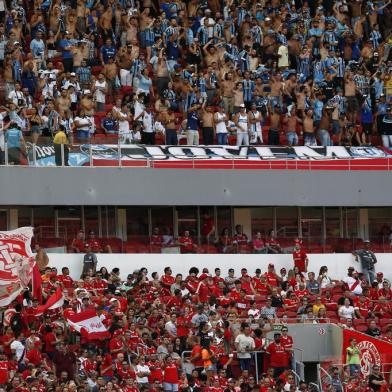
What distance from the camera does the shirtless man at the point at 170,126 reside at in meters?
41.2

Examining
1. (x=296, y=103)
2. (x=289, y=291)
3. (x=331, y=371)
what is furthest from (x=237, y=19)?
(x=331, y=371)

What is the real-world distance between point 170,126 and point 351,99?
4.88m

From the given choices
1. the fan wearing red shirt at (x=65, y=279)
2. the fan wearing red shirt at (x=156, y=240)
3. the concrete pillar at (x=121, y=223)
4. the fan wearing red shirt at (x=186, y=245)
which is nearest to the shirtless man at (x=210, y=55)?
the concrete pillar at (x=121, y=223)

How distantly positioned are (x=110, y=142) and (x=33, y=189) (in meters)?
1.83

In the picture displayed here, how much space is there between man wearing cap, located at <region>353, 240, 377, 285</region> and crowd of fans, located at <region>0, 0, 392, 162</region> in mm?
3258

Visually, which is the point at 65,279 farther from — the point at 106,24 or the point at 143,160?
the point at 106,24

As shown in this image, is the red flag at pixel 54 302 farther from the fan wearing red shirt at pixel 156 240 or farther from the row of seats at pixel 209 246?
the fan wearing red shirt at pixel 156 240

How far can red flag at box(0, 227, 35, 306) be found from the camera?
3362 centimetres

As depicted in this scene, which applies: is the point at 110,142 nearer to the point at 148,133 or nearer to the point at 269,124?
the point at 148,133

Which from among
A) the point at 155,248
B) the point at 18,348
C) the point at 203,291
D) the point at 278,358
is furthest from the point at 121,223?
the point at 18,348

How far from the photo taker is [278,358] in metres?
34.0

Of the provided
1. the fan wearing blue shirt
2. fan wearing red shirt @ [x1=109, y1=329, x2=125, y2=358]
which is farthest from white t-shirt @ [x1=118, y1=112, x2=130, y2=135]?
fan wearing red shirt @ [x1=109, y1=329, x2=125, y2=358]

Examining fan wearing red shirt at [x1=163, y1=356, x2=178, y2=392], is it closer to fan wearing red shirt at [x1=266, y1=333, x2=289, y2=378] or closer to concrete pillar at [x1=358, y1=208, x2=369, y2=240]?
fan wearing red shirt at [x1=266, y1=333, x2=289, y2=378]

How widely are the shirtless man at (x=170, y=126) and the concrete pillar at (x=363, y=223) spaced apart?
4481 millimetres
